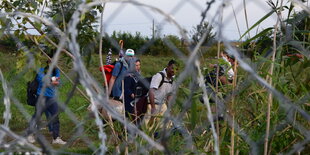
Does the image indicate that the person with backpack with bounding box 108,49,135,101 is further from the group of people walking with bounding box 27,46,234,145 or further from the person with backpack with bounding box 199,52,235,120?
the person with backpack with bounding box 199,52,235,120

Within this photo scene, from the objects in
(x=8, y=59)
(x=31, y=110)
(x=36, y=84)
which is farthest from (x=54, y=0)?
(x=8, y=59)

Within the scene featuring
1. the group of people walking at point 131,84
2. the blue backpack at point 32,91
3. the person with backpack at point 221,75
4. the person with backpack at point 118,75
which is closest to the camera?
the person with backpack at point 221,75

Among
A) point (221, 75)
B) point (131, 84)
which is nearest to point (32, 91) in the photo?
point (131, 84)

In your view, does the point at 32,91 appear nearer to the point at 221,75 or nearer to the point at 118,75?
the point at 118,75

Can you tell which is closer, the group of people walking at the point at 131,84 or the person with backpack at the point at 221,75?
the person with backpack at the point at 221,75

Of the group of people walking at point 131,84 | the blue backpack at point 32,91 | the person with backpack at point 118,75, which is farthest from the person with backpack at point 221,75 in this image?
the blue backpack at point 32,91

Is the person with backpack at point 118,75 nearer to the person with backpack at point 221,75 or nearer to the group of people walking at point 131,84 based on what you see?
the group of people walking at point 131,84

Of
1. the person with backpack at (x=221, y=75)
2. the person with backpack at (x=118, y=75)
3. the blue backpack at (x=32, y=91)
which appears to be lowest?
the blue backpack at (x=32, y=91)

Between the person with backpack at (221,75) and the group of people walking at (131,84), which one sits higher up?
the person with backpack at (221,75)

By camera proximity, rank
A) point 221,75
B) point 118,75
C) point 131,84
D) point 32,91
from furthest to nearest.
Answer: point 32,91, point 131,84, point 118,75, point 221,75

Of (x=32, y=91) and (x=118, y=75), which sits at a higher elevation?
(x=118, y=75)

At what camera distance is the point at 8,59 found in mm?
13219

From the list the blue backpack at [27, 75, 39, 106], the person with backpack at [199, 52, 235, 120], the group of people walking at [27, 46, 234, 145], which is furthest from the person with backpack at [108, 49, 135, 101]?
the person with backpack at [199, 52, 235, 120]

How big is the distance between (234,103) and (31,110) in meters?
7.30
